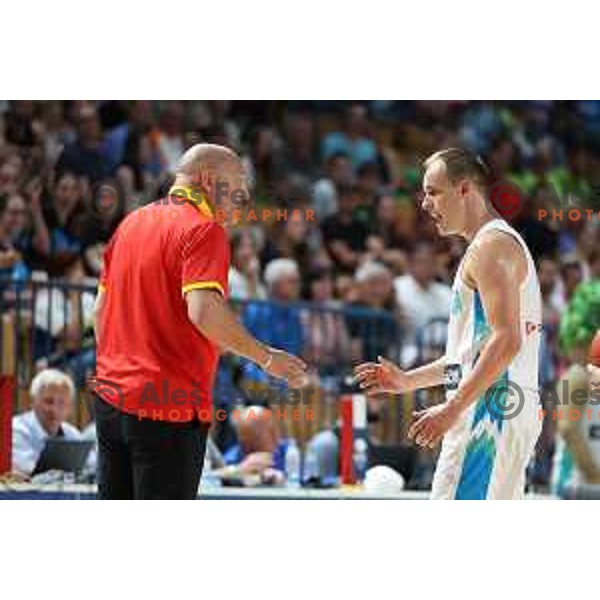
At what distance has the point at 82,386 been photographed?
10.7 m

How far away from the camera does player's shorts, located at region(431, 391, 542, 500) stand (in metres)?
5.90

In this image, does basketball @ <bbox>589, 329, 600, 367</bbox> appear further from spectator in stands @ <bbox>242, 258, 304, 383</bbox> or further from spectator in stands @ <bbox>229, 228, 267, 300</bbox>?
spectator in stands @ <bbox>229, 228, 267, 300</bbox>

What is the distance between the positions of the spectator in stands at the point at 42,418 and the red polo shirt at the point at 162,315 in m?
3.47

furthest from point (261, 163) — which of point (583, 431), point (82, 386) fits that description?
point (583, 431)

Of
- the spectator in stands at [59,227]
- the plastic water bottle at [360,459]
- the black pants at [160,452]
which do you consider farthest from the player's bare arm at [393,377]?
the spectator in stands at [59,227]

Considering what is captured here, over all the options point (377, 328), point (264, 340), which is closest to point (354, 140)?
point (377, 328)

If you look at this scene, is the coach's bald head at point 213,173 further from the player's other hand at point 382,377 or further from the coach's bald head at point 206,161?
the player's other hand at point 382,377

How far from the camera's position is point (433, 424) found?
18.5 feet

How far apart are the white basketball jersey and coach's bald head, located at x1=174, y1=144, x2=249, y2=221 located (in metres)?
0.94

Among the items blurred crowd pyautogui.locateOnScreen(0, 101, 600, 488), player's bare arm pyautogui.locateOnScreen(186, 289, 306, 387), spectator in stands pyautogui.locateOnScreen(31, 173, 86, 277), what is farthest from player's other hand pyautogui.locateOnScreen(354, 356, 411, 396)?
spectator in stands pyautogui.locateOnScreen(31, 173, 86, 277)

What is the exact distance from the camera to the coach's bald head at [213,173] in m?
6.36

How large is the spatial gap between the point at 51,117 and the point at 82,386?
10.1ft

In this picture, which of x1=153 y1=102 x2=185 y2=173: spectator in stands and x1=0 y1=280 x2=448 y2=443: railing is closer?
x1=0 y1=280 x2=448 y2=443: railing

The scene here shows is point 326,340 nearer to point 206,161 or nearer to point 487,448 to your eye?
point 206,161
